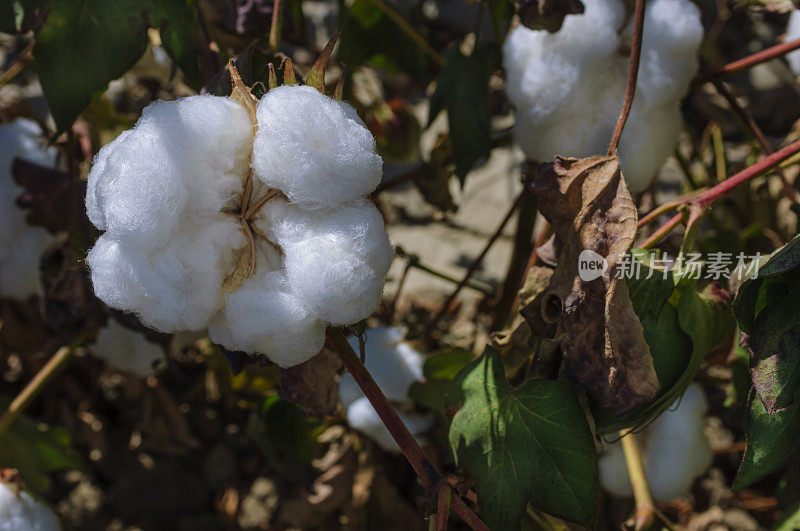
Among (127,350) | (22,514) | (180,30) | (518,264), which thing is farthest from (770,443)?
(127,350)

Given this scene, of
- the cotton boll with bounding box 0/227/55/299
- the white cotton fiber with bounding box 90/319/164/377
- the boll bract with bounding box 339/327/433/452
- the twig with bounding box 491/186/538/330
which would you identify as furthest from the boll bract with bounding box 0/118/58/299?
the twig with bounding box 491/186/538/330

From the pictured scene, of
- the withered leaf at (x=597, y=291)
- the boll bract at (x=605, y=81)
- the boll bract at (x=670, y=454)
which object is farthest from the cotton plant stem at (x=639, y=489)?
the boll bract at (x=605, y=81)

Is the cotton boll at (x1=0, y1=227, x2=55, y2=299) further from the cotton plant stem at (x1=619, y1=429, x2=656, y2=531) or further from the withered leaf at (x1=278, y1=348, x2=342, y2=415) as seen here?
the cotton plant stem at (x1=619, y1=429, x2=656, y2=531)

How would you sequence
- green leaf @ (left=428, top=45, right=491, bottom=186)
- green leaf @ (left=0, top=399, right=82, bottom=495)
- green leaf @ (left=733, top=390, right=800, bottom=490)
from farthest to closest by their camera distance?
green leaf @ (left=0, top=399, right=82, bottom=495) < green leaf @ (left=428, top=45, right=491, bottom=186) < green leaf @ (left=733, top=390, right=800, bottom=490)

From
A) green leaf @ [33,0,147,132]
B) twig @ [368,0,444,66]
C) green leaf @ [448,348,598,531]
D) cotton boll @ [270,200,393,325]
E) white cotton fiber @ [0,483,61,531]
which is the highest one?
green leaf @ [33,0,147,132]

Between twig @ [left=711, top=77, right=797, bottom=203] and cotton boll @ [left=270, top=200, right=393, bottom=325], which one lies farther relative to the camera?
twig @ [left=711, top=77, right=797, bottom=203]

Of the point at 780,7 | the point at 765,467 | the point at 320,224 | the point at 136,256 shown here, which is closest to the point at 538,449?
the point at 765,467

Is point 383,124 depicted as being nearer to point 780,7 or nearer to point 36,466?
point 780,7

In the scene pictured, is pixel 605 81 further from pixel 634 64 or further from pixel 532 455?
pixel 532 455

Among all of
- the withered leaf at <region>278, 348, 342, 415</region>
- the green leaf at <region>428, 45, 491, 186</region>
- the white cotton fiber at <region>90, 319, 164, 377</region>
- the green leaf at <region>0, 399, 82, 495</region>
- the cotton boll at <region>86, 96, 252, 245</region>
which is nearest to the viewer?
the cotton boll at <region>86, 96, 252, 245</region>

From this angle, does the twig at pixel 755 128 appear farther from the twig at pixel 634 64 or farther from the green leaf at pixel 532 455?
the green leaf at pixel 532 455
